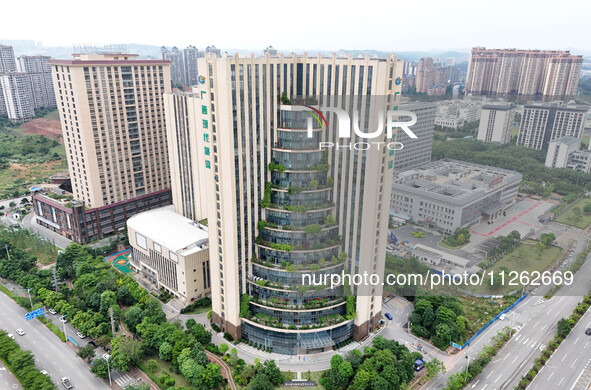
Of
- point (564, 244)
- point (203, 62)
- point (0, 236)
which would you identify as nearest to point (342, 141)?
point (203, 62)

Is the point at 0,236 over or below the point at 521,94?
below

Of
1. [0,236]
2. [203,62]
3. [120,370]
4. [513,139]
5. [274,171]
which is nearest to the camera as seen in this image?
[203,62]

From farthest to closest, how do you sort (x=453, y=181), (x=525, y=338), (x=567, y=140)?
(x=567, y=140), (x=453, y=181), (x=525, y=338)

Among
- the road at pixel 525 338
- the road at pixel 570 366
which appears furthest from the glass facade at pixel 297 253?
the road at pixel 570 366

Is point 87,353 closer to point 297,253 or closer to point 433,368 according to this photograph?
point 297,253

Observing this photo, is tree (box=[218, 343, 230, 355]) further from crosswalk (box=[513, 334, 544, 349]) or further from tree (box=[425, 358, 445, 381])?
crosswalk (box=[513, 334, 544, 349])

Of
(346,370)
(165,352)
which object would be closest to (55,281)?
(165,352)

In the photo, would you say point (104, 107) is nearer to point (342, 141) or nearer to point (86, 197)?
point (86, 197)

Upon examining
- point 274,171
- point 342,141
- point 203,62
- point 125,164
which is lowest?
point 125,164
